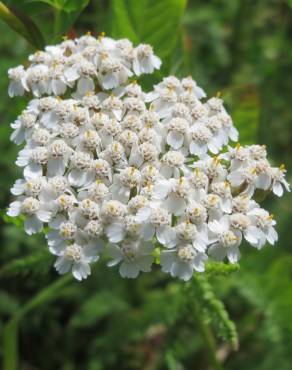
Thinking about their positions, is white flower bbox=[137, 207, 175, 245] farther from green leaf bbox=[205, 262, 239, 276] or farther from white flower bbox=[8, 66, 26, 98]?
white flower bbox=[8, 66, 26, 98]

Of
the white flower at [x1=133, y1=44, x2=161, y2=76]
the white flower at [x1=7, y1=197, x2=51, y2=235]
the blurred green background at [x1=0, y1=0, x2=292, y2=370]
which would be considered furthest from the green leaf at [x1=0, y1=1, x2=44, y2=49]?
the white flower at [x1=7, y1=197, x2=51, y2=235]

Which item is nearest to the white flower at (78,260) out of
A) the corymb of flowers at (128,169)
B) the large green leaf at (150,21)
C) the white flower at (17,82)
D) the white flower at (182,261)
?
the corymb of flowers at (128,169)

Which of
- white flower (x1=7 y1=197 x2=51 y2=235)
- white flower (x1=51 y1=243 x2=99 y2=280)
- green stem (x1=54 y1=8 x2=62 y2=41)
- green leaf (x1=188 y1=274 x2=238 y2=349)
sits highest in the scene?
green stem (x1=54 y1=8 x2=62 y2=41)

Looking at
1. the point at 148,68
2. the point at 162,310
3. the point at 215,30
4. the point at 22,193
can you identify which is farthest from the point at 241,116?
the point at 215,30

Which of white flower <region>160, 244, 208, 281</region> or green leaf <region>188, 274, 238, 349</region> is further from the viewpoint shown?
green leaf <region>188, 274, 238, 349</region>

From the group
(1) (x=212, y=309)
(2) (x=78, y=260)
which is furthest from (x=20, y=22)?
(1) (x=212, y=309)
